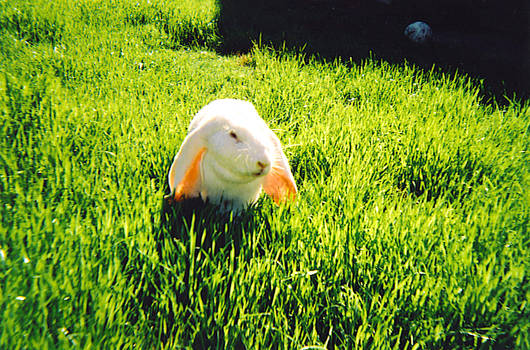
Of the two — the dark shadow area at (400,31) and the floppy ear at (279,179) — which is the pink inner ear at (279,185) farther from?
the dark shadow area at (400,31)

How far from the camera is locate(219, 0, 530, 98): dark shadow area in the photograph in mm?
4129

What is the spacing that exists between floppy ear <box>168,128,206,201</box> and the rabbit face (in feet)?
0.23

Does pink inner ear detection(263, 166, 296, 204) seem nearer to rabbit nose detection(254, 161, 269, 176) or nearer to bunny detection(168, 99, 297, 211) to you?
bunny detection(168, 99, 297, 211)

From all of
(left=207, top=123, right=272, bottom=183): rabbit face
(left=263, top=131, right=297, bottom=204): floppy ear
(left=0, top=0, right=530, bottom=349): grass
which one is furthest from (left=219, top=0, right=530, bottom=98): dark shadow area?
(left=207, top=123, right=272, bottom=183): rabbit face

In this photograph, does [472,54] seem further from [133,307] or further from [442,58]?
[133,307]

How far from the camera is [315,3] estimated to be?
21.5ft

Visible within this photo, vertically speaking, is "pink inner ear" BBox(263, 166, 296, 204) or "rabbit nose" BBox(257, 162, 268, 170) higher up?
"rabbit nose" BBox(257, 162, 268, 170)

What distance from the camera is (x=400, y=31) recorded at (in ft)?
17.6

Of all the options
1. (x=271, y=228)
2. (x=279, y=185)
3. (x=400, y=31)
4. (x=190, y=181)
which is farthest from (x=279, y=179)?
(x=400, y=31)

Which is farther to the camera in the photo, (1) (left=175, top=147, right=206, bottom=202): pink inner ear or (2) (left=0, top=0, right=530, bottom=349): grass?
(1) (left=175, top=147, right=206, bottom=202): pink inner ear

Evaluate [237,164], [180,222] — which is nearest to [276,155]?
[237,164]

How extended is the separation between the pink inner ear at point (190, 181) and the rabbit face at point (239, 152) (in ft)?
0.36

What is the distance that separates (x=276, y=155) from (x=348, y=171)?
63 cm

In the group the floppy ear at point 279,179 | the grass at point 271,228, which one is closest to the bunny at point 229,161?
the floppy ear at point 279,179
